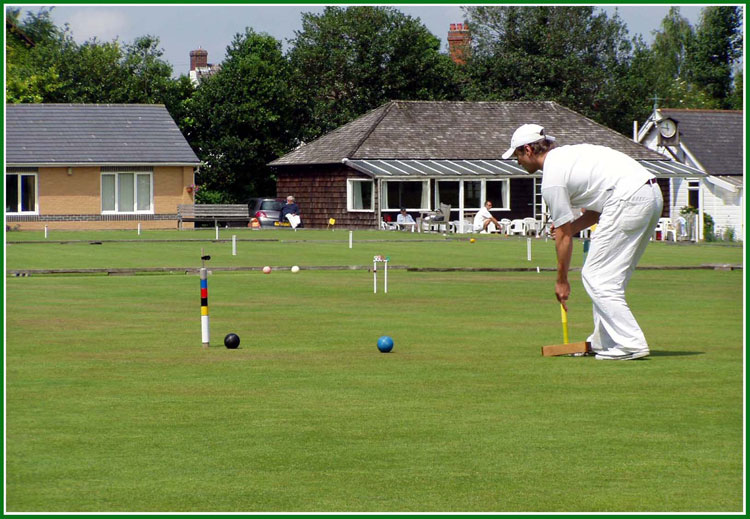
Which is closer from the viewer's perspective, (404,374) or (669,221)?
(404,374)

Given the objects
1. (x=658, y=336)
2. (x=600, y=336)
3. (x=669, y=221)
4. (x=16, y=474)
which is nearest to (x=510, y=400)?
(x=600, y=336)

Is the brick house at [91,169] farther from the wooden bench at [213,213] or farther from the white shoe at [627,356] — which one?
the white shoe at [627,356]

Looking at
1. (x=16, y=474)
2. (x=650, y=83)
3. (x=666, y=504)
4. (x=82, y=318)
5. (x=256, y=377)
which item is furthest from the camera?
(x=650, y=83)

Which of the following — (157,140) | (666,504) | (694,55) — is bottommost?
(666,504)

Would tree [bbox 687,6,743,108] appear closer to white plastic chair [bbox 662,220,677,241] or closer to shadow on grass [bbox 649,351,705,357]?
white plastic chair [bbox 662,220,677,241]

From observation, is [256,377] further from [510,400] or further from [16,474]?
[16,474]

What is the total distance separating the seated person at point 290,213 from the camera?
193ft

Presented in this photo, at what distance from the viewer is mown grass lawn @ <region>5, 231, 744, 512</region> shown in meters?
7.28

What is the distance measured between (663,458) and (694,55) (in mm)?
89628

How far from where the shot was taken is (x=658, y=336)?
1524 cm

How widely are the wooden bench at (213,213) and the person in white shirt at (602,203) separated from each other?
4742 centimetres

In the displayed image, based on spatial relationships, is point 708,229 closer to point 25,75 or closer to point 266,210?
point 266,210

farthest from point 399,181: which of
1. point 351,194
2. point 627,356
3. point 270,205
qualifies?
point 627,356

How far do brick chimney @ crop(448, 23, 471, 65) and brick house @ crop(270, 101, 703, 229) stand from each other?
16973 millimetres
